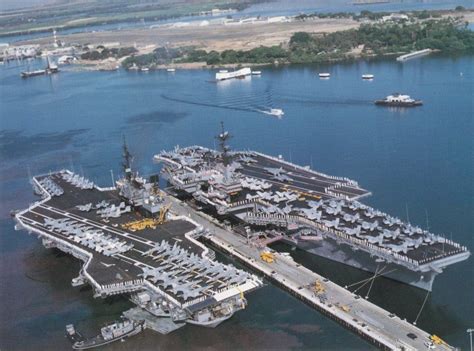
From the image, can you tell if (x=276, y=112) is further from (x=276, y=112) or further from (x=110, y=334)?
(x=110, y=334)

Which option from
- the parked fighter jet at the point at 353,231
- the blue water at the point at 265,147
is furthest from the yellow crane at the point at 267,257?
the parked fighter jet at the point at 353,231

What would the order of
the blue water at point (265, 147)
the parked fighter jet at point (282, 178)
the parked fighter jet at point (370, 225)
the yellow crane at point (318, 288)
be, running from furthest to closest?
the parked fighter jet at point (282, 178) → the parked fighter jet at point (370, 225) → the yellow crane at point (318, 288) → the blue water at point (265, 147)

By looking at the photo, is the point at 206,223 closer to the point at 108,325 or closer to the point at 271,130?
the point at 108,325

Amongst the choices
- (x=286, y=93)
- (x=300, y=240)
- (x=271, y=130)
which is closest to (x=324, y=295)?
(x=300, y=240)

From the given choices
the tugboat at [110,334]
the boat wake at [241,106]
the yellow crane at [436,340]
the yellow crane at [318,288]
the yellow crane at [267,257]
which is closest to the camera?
the yellow crane at [436,340]

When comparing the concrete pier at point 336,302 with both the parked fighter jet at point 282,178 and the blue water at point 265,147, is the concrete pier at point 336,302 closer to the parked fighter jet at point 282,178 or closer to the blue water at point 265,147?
the blue water at point 265,147

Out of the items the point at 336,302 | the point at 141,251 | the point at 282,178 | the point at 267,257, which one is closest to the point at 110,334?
the point at 141,251

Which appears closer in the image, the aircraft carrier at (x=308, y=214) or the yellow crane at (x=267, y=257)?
the aircraft carrier at (x=308, y=214)
